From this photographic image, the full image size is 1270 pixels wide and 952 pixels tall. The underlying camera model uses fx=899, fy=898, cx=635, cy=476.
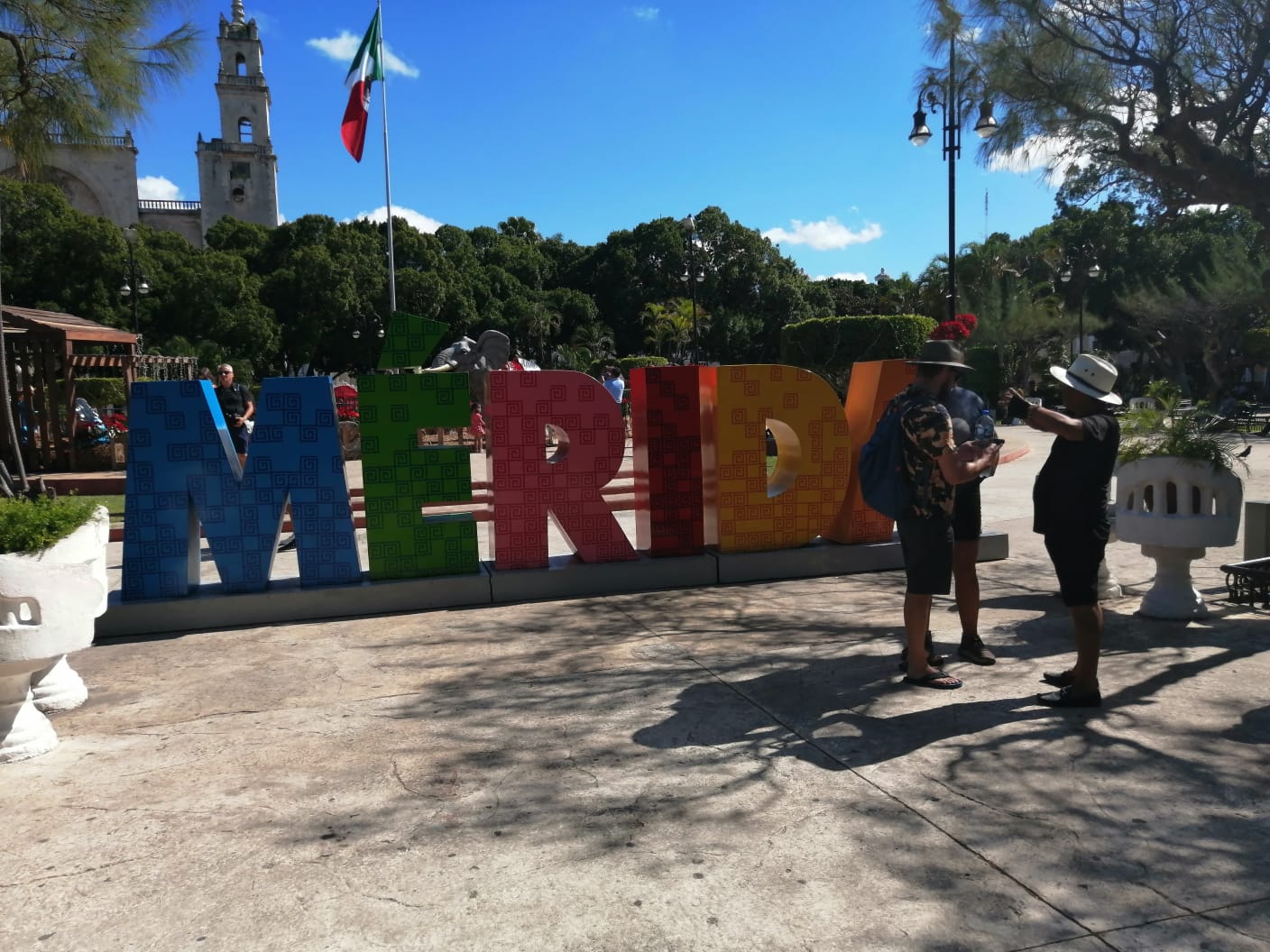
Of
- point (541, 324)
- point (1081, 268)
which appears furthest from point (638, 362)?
point (1081, 268)

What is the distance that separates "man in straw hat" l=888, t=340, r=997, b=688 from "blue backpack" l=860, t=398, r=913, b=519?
32 mm

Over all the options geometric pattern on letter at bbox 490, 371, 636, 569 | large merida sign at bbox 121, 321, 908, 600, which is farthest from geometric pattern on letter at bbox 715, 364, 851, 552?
geometric pattern on letter at bbox 490, 371, 636, 569

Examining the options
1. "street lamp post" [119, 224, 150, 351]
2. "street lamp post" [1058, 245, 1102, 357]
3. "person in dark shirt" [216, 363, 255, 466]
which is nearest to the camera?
"person in dark shirt" [216, 363, 255, 466]

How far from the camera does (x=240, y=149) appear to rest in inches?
2982

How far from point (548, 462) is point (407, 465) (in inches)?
42.8

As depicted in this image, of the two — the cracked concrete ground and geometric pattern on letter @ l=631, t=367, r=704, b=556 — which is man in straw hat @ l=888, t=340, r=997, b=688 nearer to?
the cracked concrete ground

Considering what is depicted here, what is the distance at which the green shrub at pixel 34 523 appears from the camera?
410 centimetres

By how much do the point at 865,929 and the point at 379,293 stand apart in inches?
1779

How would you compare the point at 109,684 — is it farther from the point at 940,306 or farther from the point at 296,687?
the point at 940,306

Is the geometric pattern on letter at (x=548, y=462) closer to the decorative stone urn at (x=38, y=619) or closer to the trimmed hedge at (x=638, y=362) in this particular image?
the decorative stone urn at (x=38, y=619)

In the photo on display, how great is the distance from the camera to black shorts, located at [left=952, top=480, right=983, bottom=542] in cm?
504

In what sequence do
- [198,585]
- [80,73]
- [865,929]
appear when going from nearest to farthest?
1. [865,929]
2. [198,585]
3. [80,73]

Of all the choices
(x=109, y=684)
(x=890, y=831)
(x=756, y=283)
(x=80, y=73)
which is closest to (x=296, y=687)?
(x=109, y=684)

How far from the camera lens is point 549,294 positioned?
1954 inches
